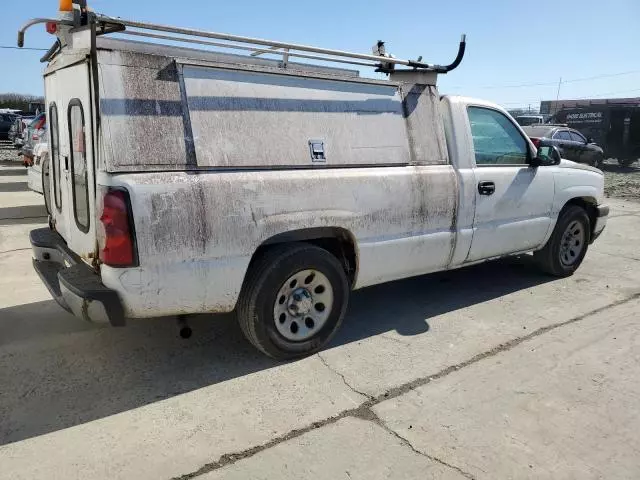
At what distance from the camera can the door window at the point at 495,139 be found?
187 inches

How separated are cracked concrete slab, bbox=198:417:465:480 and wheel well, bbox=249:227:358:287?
1.24 metres

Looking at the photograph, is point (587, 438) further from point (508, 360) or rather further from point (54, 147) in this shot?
point (54, 147)

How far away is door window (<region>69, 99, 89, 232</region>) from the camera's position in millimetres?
3383

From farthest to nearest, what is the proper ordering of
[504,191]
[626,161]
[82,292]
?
[626,161]
[504,191]
[82,292]

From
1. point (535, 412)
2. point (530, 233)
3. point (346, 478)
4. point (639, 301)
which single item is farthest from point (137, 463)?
point (639, 301)

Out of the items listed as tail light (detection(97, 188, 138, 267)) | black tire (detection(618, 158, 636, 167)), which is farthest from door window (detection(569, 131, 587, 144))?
tail light (detection(97, 188, 138, 267))

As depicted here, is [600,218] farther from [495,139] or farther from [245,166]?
[245,166]

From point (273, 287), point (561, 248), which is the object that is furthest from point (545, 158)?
point (273, 287)

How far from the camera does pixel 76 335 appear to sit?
159 inches

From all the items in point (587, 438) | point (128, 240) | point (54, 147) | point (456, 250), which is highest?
point (54, 147)

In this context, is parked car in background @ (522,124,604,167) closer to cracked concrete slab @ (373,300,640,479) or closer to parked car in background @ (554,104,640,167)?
parked car in background @ (554,104,640,167)

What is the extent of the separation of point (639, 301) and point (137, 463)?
4969 mm

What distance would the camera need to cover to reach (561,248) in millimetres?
5867

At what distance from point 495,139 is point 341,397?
2.98 meters
